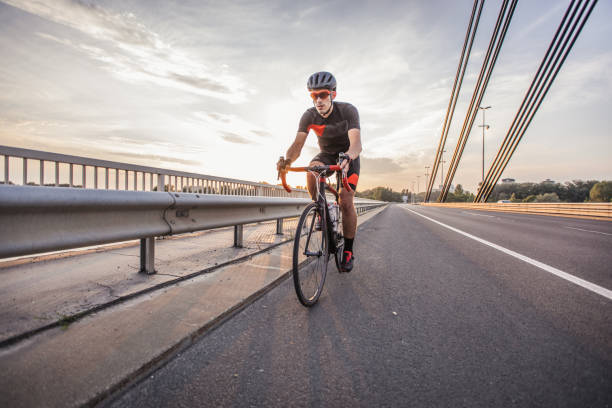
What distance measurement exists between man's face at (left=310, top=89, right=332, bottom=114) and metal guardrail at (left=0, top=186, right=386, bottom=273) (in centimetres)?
156

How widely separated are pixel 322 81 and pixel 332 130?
0.56m

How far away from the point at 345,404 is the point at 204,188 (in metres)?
6.41

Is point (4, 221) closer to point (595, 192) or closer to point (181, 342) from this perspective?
point (181, 342)

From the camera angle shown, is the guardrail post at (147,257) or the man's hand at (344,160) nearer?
the man's hand at (344,160)

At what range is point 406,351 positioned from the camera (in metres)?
1.83

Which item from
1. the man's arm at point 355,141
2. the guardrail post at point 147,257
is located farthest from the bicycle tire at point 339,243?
the guardrail post at point 147,257

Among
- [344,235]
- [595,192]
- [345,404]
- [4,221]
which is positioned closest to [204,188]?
[344,235]

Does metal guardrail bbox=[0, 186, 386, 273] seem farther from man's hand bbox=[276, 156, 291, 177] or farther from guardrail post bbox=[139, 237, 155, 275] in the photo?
man's hand bbox=[276, 156, 291, 177]

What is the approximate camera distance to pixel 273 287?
297 centimetres

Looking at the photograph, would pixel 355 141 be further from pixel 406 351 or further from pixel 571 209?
pixel 571 209

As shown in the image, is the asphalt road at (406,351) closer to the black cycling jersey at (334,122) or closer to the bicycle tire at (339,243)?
the bicycle tire at (339,243)

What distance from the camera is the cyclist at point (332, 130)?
133 inches

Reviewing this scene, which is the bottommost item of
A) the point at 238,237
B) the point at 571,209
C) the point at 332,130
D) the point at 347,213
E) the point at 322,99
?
the point at 238,237

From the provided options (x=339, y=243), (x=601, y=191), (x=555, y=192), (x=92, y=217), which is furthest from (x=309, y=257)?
(x=555, y=192)
